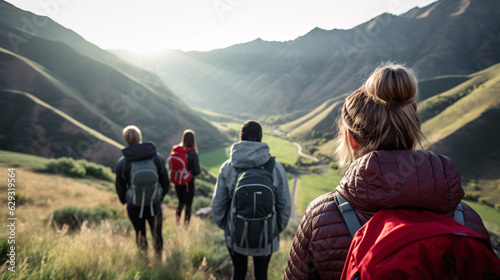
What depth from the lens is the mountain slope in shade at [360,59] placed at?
10581cm

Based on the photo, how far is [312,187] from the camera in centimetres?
2731

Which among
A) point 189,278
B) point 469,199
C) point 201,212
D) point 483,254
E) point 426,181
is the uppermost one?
point 426,181

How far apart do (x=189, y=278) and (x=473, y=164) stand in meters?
41.2

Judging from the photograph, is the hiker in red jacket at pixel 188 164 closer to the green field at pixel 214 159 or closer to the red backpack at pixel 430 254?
the red backpack at pixel 430 254

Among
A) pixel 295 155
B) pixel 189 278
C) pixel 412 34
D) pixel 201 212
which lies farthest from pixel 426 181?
pixel 412 34

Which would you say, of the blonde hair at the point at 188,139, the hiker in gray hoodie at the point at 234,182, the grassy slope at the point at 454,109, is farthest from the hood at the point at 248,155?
the grassy slope at the point at 454,109

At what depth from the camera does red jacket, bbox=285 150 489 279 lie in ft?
3.27

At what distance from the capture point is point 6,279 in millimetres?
2145

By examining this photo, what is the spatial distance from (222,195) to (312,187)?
26209 mm

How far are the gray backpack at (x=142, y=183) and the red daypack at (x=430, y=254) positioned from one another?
343 centimetres

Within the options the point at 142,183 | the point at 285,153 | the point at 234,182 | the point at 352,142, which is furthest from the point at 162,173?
the point at 285,153

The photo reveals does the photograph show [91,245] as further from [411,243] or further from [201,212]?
[201,212]

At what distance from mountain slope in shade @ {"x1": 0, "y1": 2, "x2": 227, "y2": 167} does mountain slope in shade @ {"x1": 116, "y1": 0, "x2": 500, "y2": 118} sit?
6529cm

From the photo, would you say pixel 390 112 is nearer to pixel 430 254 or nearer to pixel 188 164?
pixel 430 254
